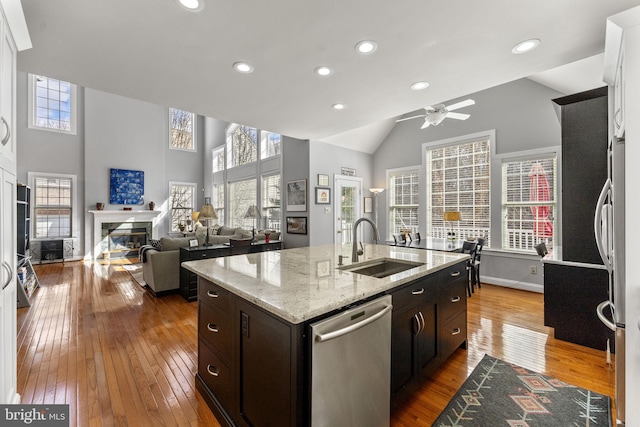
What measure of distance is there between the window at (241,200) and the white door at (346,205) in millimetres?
2617

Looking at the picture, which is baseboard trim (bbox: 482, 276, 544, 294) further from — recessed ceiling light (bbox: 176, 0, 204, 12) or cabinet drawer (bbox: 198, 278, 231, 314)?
recessed ceiling light (bbox: 176, 0, 204, 12)

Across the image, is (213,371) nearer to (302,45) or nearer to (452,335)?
(452,335)

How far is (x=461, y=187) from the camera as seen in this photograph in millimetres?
5395

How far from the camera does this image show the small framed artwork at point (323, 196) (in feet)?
18.4

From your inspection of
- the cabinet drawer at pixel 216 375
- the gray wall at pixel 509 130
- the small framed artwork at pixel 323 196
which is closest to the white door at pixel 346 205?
the small framed artwork at pixel 323 196

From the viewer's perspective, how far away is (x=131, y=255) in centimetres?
823

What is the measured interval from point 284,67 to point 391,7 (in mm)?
1146

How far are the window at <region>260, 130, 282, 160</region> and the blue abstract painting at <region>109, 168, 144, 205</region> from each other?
4.26 metres

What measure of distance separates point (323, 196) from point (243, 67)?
11.0ft

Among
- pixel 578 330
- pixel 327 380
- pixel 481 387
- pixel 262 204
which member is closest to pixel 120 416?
pixel 327 380

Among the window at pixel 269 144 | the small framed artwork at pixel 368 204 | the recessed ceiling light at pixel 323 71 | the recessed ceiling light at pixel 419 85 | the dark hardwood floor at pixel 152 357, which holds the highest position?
the window at pixel 269 144

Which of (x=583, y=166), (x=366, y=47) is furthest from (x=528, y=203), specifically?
(x=366, y=47)

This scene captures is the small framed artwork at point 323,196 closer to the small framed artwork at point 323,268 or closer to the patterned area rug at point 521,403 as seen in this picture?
the small framed artwork at point 323,268

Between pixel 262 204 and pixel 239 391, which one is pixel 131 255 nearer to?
pixel 262 204
